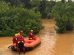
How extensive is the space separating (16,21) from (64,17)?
17.1 feet

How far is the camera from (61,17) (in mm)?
30312

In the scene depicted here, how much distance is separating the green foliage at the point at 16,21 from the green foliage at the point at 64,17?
2.31 m

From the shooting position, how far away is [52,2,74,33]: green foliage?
30031 mm

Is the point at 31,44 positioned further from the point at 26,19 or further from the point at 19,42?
the point at 26,19

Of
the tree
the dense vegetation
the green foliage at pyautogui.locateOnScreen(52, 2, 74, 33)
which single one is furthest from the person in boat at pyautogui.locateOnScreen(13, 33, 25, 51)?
the tree

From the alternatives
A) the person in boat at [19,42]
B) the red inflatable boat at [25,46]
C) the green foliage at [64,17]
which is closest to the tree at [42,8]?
the green foliage at [64,17]

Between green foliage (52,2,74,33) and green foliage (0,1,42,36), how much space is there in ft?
7.57

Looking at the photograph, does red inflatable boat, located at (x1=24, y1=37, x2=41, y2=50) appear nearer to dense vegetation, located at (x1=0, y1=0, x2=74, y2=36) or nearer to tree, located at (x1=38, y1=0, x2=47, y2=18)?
dense vegetation, located at (x1=0, y1=0, x2=74, y2=36)

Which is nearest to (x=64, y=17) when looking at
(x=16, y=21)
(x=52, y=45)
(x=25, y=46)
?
(x=16, y=21)

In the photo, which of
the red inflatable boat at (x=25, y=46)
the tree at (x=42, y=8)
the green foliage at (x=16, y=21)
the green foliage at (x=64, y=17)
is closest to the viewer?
the red inflatable boat at (x=25, y=46)

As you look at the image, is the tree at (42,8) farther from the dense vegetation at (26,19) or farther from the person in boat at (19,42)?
the person in boat at (19,42)

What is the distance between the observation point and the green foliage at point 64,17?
98.5ft

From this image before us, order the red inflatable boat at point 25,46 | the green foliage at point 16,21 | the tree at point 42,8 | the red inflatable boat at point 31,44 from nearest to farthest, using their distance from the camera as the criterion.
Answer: the red inflatable boat at point 25,46 < the red inflatable boat at point 31,44 < the green foliage at point 16,21 < the tree at point 42,8

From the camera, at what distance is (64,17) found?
30.0 metres
